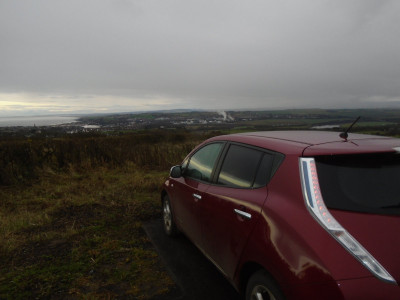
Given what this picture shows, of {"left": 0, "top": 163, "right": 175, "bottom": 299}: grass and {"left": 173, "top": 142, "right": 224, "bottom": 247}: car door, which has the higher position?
{"left": 173, "top": 142, "right": 224, "bottom": 247}: car door

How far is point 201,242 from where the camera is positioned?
319cm

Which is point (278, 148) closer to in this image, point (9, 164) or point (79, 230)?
point (79, 230)

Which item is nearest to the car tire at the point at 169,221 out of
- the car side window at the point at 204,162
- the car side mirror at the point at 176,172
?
the car side mirror at the point at 176,172

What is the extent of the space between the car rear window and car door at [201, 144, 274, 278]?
469mm

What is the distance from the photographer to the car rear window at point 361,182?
1.82 m

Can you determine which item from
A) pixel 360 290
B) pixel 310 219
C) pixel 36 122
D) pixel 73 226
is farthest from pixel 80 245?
pixel 36 122

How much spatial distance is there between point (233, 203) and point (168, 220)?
89.4 inches

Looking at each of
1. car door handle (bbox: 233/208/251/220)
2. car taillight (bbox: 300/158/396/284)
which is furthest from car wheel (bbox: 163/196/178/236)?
car taillight (bbox: 300/158/396/284)

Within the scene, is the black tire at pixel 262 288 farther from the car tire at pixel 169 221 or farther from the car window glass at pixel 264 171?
the car tire at pixel 169 221

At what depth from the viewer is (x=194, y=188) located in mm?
3355

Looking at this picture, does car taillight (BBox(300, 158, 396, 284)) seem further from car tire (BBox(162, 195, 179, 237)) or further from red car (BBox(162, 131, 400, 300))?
car tire (BBox(162, 195, 179, 237))

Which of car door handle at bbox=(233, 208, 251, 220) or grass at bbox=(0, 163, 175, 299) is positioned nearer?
car door handle at bbox=(233, 208, 251, 220)

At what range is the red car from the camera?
5.25 feet

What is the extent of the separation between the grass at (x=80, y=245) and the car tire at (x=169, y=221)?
37 cm
